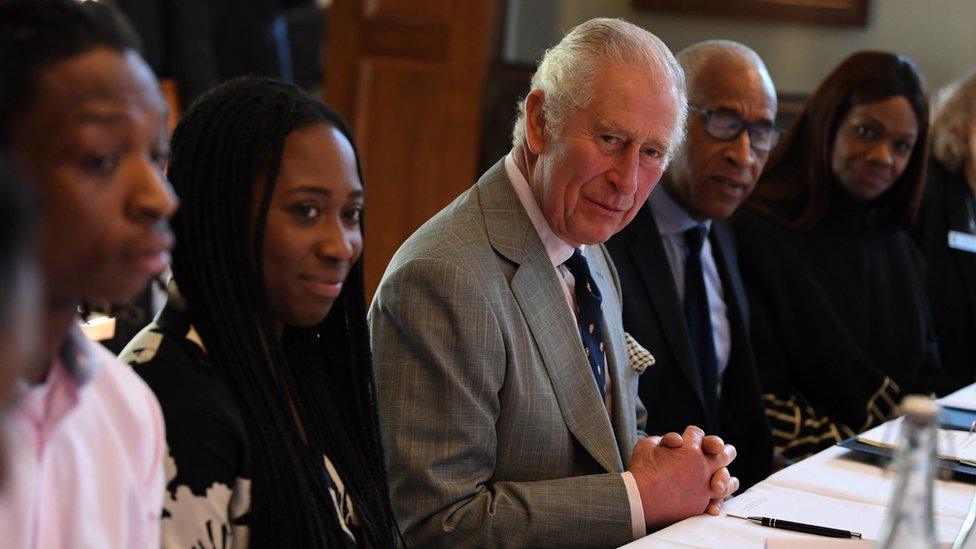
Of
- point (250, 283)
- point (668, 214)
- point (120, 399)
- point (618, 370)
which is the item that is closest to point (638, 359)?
point (618, 370)

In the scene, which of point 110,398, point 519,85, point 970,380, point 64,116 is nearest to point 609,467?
point 110,398

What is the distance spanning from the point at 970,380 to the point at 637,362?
1979 mm

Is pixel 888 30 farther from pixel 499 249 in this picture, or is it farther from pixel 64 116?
pixel 64 116

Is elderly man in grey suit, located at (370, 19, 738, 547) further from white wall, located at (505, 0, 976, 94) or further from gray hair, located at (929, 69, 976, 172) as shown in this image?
white wall, located at (505, 0, 976, 94)

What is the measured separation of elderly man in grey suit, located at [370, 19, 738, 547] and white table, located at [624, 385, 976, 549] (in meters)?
0.08

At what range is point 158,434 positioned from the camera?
123 cm

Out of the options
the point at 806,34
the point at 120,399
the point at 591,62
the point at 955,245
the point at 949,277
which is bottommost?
the point at 949,277

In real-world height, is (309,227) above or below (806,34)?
below

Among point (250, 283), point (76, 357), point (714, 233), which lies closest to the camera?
point (76, 357)

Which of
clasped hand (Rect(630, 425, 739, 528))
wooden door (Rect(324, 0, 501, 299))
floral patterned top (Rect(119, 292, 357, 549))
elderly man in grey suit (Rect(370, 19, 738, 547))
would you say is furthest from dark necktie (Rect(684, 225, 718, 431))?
wooden door (Rect(324, 0, 501, 299))

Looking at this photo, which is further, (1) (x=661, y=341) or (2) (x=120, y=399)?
(1) (x=661, y=341)

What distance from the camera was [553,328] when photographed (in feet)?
6.44

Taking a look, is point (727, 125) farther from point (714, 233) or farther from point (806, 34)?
point (806, 34)

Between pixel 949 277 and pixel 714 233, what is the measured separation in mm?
1283
